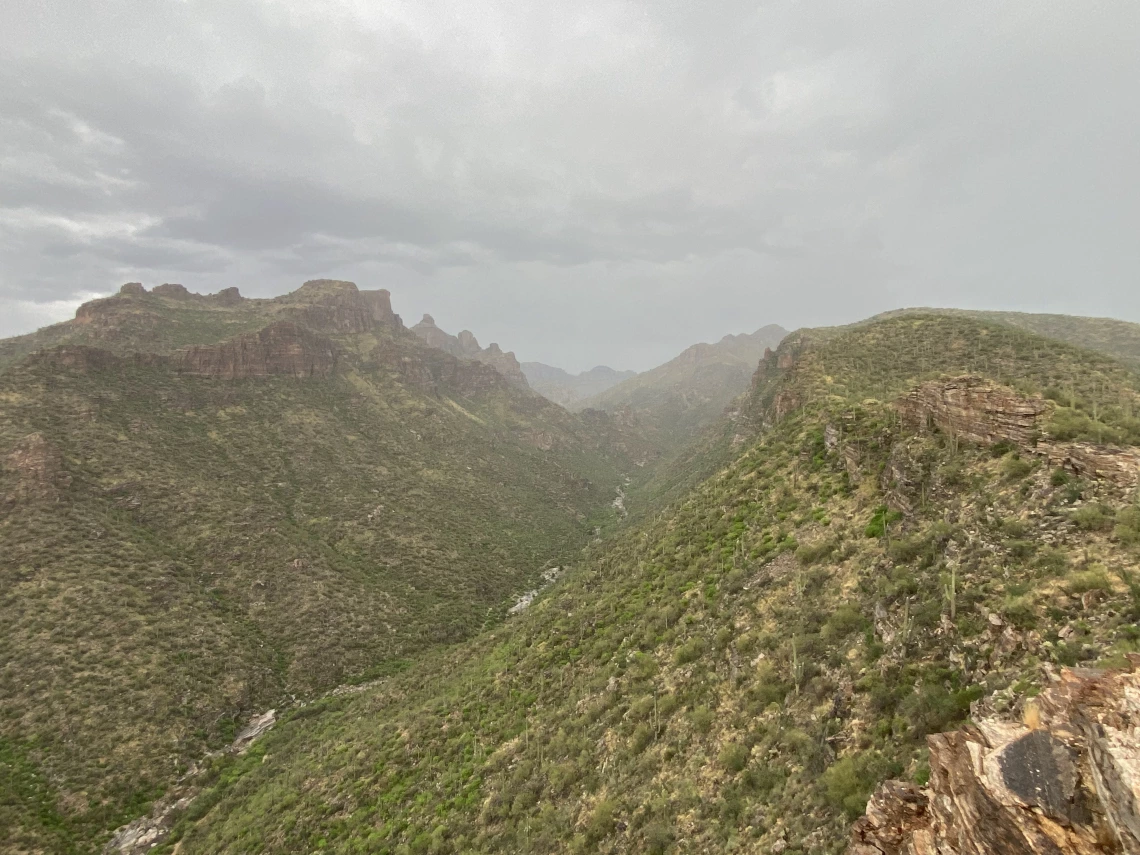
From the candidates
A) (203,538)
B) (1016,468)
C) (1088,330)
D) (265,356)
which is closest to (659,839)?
(1016,468)

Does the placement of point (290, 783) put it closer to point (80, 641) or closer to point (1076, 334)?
point (80, 641)

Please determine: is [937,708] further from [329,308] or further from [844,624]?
[329,308]

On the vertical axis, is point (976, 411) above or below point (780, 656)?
above

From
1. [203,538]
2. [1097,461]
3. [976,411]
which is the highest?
[976,411]

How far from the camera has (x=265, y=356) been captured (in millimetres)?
106375

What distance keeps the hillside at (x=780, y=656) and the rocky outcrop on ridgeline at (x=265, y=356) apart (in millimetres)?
82239

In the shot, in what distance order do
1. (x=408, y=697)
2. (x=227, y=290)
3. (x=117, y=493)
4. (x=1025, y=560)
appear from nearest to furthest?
(x=1025, y=560) → (x=408, y=697) → (x=117, y=493) → (x=227, y=290)

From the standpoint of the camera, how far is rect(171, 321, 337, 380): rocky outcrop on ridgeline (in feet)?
314

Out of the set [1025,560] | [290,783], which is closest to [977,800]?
[1025,560]

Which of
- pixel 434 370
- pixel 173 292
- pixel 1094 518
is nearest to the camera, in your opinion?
pixel 1094 518

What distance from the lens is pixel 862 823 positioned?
1084cm

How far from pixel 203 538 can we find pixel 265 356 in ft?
190

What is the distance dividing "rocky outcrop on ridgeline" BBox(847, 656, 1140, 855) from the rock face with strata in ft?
46.7

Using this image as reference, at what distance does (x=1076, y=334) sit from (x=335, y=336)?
185m
